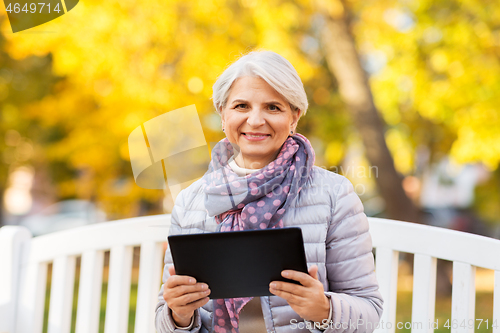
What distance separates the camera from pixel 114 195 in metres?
6.47

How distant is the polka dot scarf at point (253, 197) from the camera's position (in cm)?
164

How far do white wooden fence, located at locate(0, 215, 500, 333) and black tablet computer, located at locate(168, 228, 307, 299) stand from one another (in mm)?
642

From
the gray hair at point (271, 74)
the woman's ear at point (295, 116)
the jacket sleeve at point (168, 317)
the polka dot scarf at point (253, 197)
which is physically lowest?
the jacket sleeve at point (168, 317)

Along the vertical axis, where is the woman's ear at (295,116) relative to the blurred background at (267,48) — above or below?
below

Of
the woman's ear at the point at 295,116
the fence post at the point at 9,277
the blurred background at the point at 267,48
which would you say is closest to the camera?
the woman's ear at the point at 295,116

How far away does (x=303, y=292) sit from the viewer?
1.37 meters

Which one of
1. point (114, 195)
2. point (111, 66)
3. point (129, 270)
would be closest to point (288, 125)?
point (129, 270)

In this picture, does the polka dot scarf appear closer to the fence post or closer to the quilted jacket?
the quilted jacket

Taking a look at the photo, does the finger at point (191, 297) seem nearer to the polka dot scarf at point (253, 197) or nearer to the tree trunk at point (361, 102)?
the polka dot scarf at point (253, 197)

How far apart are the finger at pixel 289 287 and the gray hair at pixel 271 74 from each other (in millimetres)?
679

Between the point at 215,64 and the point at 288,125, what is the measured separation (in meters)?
3.31

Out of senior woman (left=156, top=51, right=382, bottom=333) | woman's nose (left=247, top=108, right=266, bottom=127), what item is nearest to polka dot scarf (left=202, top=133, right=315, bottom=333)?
senior woman (left=156, top=51, right=382, bottom=333)

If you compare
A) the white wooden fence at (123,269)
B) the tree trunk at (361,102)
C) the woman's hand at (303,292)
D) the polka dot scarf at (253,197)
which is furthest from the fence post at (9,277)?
the tree trunk at (361,102)

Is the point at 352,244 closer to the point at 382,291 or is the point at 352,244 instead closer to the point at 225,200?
the point at 382,291
